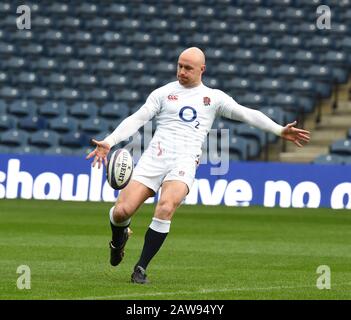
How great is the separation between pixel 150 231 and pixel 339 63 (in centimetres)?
2063

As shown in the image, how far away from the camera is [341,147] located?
27984 millimetres

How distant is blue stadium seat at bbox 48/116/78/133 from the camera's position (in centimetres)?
3102

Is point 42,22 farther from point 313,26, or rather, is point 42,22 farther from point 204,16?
point 313,26

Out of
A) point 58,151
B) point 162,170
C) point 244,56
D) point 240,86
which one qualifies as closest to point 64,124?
point 58,151

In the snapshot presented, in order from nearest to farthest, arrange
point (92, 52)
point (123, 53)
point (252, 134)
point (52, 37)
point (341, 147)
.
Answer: point (341, 147)
point (252, 134)
point (123, 53)
point (92, 52)
point (52, 37)

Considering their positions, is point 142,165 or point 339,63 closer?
point 142,165

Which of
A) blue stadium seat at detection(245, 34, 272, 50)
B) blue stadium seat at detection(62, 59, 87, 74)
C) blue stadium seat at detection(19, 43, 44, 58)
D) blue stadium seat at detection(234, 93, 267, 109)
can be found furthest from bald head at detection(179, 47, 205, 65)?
blue stadium seat at detection(19, 43, 44, 58)

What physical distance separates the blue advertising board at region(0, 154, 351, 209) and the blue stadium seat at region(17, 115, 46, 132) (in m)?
4.78

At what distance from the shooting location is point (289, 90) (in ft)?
103

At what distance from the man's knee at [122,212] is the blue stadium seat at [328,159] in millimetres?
15674

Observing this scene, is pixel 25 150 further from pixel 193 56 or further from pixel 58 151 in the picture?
pixel 193 56

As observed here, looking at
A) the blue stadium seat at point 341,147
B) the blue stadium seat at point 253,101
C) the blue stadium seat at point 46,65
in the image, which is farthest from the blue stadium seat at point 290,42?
the blue stadium seat at point 46,65

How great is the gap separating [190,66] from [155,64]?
21.3 metres
